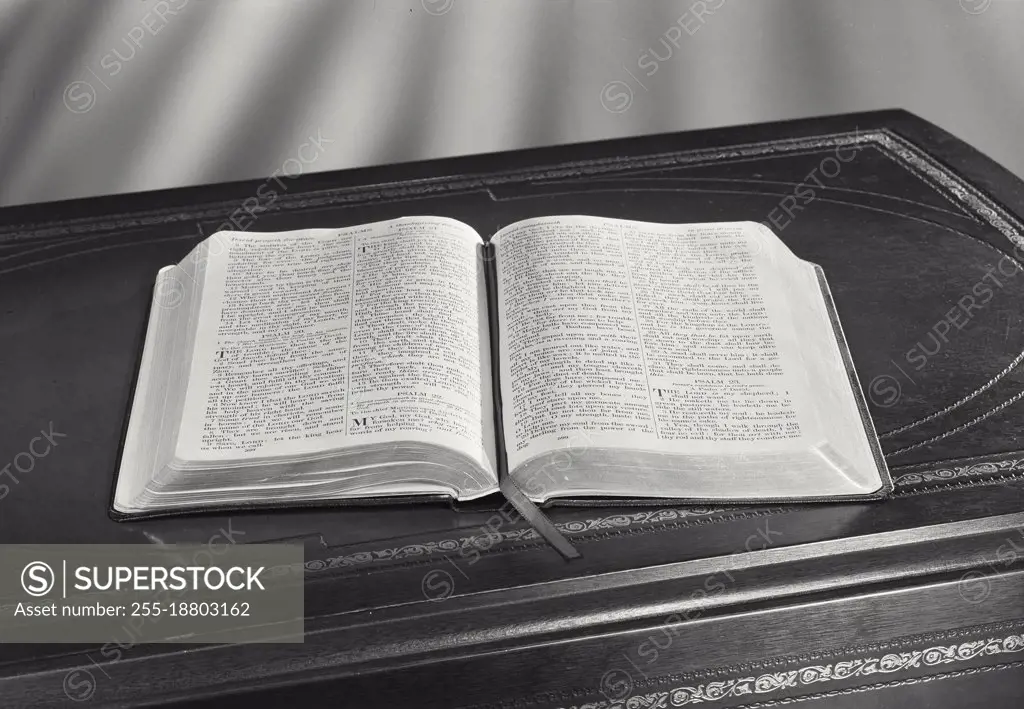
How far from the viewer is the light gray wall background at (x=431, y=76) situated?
8.45 ft

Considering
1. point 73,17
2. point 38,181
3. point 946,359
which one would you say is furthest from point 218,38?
point 946,359

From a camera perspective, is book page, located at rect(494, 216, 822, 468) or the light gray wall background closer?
book page, located at rect(494, 216, 822, 468)

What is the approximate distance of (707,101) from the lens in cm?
270

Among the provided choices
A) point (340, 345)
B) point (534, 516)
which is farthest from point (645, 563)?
point (340, 345)

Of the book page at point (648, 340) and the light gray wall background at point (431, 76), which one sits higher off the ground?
the light gray wall background at point (431, 76)

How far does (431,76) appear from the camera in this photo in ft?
8.92

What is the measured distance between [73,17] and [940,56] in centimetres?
236

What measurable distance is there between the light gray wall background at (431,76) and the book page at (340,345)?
4.24 feet

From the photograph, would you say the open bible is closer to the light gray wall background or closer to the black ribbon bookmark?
the black ribbon bookmark

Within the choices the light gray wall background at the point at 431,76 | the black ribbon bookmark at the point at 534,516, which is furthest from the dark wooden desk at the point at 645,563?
the light gray wall background at the point at 431,76

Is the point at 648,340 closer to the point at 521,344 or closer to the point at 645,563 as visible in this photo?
the point at 521,344

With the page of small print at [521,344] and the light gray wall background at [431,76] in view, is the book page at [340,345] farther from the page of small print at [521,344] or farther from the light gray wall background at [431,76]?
the light gray wall background at [431,76]

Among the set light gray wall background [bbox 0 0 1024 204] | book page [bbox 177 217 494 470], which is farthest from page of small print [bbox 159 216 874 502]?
light gray wall background [bbox 0 0 1024 204]

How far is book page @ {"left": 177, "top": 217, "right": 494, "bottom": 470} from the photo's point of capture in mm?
1081
